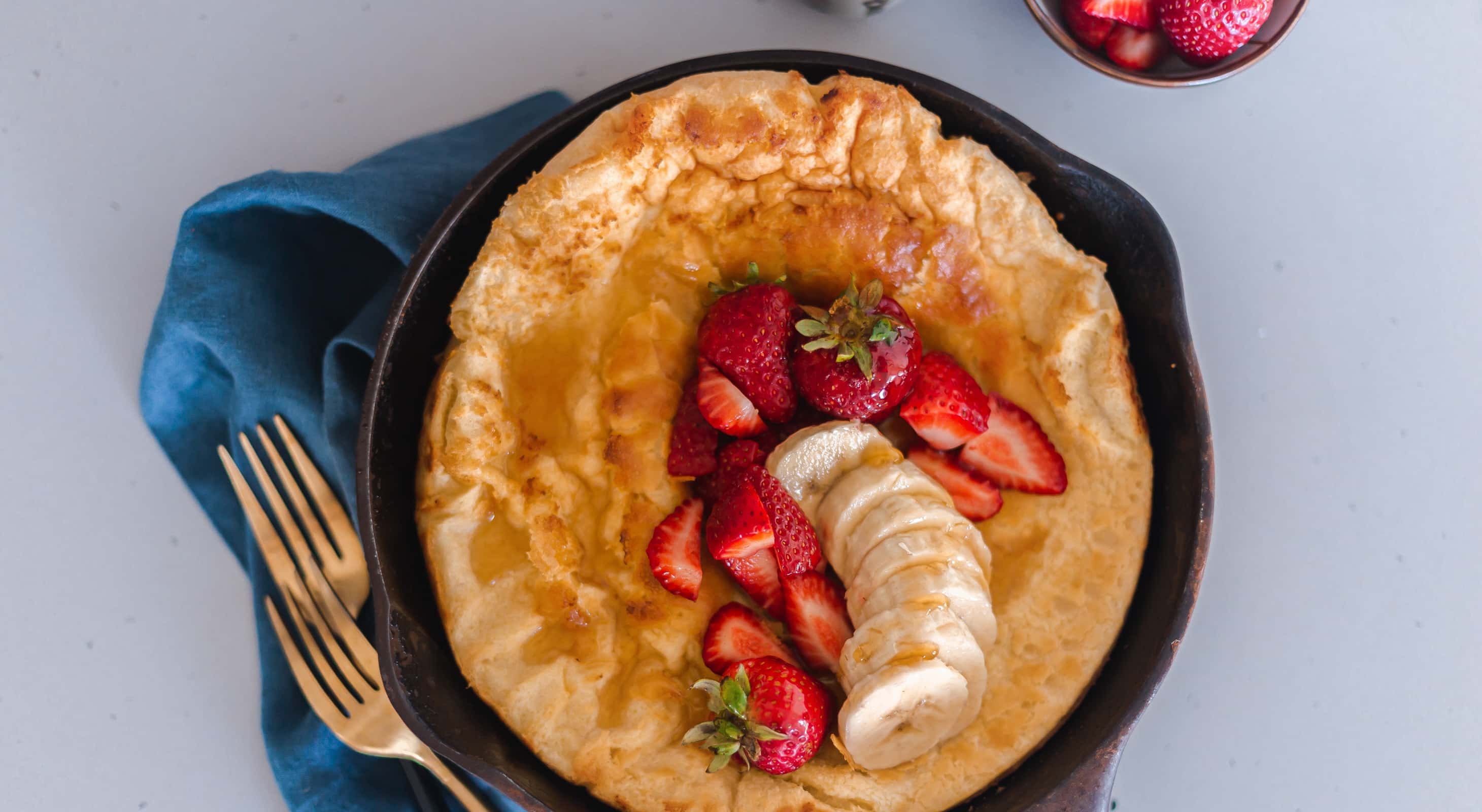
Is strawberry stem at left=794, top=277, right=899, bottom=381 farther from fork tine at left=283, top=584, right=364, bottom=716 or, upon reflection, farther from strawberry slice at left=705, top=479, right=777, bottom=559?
fork tine at left=283, top=584, right=364, bottom=716

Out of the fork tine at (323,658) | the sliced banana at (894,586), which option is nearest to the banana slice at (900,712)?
the sliced banana at (894,586)

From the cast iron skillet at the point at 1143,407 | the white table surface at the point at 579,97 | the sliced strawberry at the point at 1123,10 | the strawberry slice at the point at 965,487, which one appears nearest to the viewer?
the cast iron skillet at the point at 1143,407

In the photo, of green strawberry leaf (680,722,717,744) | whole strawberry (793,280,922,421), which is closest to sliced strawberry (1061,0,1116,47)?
whole strawberry (793,280,922,421)

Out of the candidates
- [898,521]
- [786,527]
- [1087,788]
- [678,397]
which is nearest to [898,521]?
[898,521]

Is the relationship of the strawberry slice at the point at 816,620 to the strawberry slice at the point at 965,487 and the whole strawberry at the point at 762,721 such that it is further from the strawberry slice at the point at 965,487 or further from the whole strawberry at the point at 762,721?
the strawberry slice at the point at 965,487

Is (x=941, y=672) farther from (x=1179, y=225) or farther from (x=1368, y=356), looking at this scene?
(x=1368, y=356)

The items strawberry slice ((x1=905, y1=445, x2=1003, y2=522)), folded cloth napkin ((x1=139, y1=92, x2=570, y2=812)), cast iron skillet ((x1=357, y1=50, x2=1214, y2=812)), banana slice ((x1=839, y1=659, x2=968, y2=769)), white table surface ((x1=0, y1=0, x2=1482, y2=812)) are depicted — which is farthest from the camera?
white table surface ((x1=0, y1=0, x2=1482, y2=812))

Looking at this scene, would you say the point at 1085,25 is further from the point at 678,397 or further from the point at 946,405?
the point at 678,397
